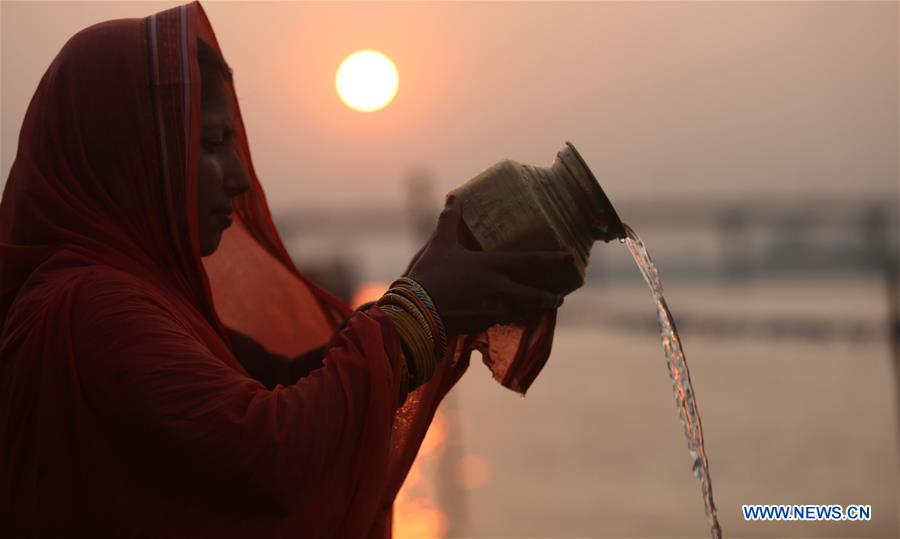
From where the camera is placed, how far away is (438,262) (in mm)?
1367

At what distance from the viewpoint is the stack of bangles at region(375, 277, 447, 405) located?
1308 mm

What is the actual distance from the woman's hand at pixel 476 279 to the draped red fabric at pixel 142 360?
0.34 ft

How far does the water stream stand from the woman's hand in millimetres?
260

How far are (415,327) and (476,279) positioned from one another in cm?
11

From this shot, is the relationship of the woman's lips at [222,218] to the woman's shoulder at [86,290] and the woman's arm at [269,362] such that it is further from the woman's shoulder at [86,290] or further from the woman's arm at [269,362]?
the woman's arm at [269,362]

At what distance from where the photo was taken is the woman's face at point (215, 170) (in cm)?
139

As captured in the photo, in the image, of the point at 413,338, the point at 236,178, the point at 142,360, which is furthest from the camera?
the point at 236,178

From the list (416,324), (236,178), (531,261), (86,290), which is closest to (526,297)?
(531,261)

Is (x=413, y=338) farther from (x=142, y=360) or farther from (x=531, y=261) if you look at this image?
(x=142, y=360)

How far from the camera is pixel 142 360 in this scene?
1.13 meters

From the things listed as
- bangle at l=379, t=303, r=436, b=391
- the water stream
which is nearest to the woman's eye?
bangle at l=379, t=303, r=436, b=391

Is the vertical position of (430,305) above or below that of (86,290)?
below

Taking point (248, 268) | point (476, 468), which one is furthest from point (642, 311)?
point (248, 268)

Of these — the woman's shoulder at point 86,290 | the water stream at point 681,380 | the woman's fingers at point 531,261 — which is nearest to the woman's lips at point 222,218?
the woman's shoulder at point 86,290
